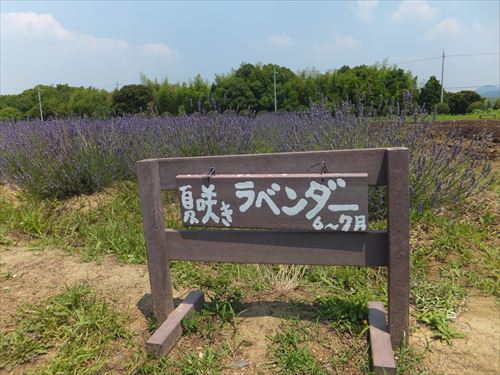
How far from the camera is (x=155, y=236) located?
1887 mm

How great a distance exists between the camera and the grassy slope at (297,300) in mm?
1715

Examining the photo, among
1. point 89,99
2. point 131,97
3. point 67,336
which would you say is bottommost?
point 67,336

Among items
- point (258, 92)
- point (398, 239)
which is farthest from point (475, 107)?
point (398, 239)

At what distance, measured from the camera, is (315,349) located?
5.64 ft

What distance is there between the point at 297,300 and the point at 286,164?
2.71 ft

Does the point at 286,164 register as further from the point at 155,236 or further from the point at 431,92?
the point at 431,92

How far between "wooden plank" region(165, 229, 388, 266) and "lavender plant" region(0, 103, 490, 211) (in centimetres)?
129

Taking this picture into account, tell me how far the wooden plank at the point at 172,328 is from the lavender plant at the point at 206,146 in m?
1.59

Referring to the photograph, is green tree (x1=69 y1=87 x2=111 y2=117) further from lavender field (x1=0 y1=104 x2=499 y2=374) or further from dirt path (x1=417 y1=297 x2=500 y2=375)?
dirt path (x1=417 y1=297 x2=500 y2=375)

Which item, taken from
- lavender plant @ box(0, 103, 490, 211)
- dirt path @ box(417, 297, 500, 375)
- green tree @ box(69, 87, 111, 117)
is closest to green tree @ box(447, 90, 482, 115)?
lavender plant @ box(0, 103, 490, 211)

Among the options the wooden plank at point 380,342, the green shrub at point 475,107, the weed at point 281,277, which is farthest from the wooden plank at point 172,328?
the green shrub at point 475,107

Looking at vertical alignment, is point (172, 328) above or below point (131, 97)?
below

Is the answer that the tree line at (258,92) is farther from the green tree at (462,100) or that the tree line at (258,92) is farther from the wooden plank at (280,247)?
the wooden plank at (280,247)

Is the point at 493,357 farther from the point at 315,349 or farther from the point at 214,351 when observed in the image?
the point at 214,351
